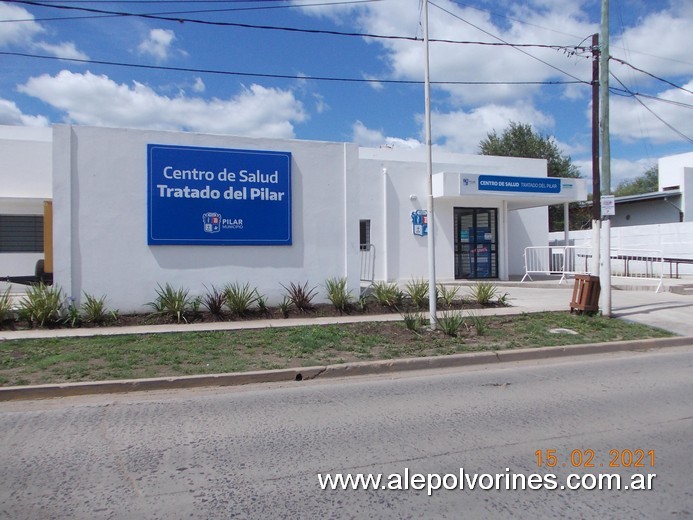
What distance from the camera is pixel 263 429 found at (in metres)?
6.04

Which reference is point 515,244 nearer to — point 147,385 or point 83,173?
point 83,173

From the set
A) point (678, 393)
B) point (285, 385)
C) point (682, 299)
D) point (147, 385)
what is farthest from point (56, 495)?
point (682, 299)

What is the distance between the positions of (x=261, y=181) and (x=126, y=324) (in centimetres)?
454

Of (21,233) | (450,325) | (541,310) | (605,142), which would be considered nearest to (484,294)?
(541,310)

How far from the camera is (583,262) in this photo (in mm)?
26344

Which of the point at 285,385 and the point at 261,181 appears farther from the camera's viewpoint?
the point at 261,181

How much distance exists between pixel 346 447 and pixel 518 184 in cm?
1661


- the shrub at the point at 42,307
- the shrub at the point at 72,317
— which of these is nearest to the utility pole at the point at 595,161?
the shrub at the point at 72,317

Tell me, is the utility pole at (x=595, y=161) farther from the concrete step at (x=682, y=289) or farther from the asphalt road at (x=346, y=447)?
the concrete step at (x=682, y=289)

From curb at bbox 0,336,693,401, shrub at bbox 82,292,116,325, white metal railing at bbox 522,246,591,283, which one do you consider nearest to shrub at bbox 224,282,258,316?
shrub at bbox 82,292,116,325

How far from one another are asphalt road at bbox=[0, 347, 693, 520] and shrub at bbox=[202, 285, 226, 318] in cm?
514

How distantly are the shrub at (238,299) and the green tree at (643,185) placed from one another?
54.1 m

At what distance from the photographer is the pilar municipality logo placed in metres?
13.6

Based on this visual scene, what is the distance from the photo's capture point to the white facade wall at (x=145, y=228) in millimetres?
12555
